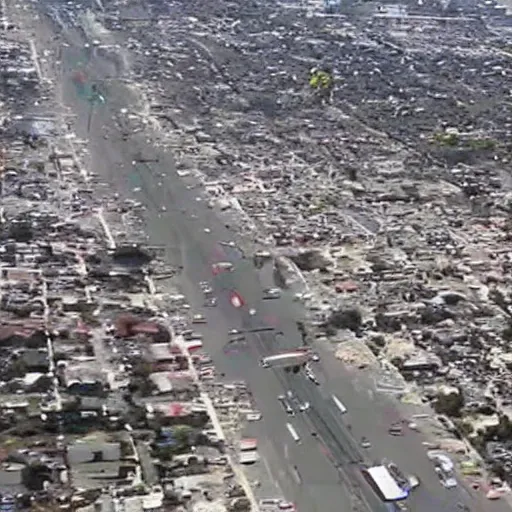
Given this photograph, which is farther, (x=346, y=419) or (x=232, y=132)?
(x=232, y=132)

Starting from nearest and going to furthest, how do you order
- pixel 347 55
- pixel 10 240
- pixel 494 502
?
pixel 494 502, pixel 10 240, pixel 347 55

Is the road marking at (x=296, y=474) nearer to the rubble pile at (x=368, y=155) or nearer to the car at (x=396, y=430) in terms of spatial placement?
the car at (x=396, y=430)

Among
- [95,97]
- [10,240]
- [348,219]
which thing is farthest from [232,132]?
[10,240]

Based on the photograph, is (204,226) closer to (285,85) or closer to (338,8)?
(285,85)

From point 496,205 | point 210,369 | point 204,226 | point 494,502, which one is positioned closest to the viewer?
point 494,502

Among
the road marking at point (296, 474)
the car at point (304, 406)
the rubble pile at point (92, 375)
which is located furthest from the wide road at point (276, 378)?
the rubble pile at point (92, 375)

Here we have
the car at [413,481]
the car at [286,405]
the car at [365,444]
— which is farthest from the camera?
the car at [286,405]

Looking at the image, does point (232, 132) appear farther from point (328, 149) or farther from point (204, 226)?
point (204, 226)

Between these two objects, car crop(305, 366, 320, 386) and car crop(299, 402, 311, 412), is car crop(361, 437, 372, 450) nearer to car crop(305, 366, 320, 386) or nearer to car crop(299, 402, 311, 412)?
car crop(299, 402, 311, 412)
